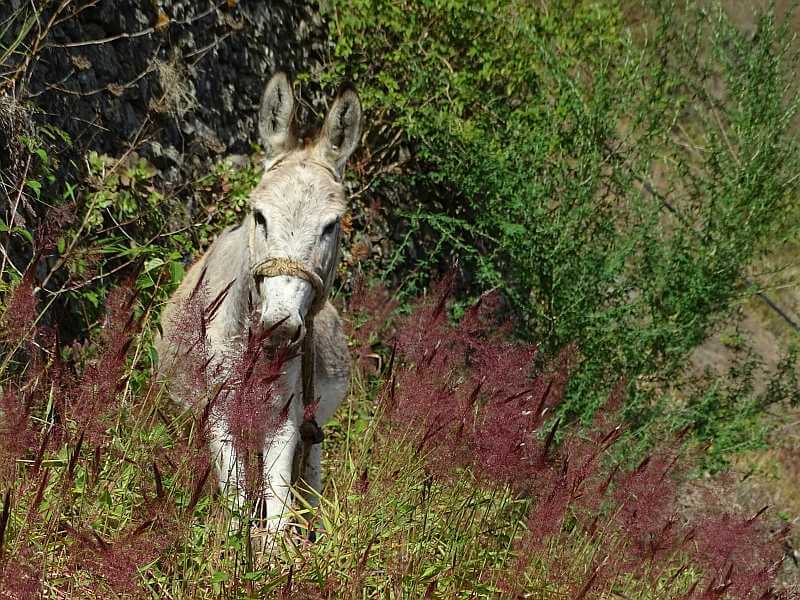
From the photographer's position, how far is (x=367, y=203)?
7711 millimetres

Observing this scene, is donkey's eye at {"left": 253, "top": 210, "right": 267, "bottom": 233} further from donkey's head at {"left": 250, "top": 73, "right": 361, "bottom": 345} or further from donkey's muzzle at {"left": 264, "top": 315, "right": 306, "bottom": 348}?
donkey's muzzle at {"left": 264, "top": 315, "right": 306, "bottom": 348}

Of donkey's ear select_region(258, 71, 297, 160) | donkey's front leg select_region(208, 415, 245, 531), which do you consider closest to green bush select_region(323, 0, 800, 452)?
donkey's ear select_region(258, 71, 297, 160)

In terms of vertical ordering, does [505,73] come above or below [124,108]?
above

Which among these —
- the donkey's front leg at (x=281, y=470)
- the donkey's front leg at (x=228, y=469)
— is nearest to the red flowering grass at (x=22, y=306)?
the donkey's front leg at (x=228, y=469)

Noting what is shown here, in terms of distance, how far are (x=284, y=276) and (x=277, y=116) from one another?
96 cm

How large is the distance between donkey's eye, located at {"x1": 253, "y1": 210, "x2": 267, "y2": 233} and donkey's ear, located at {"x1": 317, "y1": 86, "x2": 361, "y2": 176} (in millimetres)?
535

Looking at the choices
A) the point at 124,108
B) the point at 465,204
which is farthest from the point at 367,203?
the point at 124,108

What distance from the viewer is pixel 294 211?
10.2 feet

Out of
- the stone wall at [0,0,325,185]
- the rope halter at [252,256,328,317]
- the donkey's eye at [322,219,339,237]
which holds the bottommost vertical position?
the rope halter at [252,256,328,317]

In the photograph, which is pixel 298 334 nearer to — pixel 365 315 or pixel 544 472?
pixel 544 472

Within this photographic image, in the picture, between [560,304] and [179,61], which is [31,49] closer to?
[179,61]

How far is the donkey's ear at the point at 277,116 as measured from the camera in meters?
3.47

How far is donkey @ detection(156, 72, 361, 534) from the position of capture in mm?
2848

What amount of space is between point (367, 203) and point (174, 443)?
4991mm
